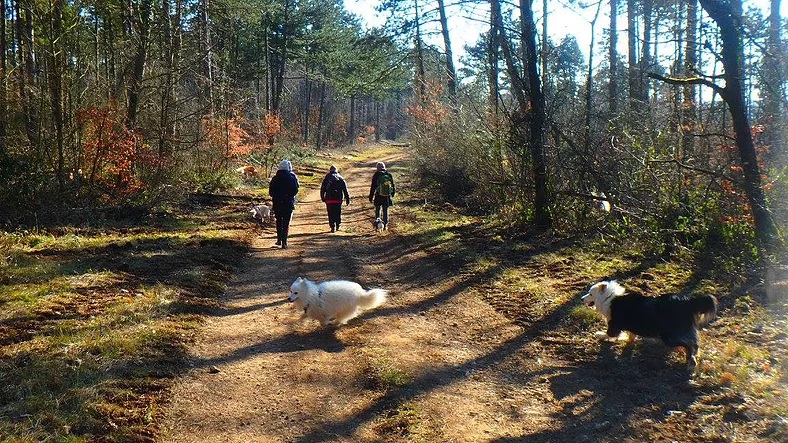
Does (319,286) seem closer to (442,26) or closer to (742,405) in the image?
(742,405)

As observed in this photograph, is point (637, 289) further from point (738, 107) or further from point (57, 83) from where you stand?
point (57, 83)

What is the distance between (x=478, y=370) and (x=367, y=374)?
1.20 m

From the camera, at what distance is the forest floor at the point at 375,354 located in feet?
14.7

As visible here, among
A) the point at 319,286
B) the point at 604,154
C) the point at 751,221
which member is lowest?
the point at 319,286

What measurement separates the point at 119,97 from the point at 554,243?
40.9ft

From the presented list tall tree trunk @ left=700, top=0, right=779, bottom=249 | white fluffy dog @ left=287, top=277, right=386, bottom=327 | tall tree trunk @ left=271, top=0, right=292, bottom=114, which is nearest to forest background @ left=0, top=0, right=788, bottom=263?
tall tree trunk @ left=700, top=0, right=779, bottom=249

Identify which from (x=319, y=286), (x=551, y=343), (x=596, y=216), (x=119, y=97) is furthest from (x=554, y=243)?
(x=119, y=97)

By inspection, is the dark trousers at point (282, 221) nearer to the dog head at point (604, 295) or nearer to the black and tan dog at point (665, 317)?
the dog head at point (604, 295)

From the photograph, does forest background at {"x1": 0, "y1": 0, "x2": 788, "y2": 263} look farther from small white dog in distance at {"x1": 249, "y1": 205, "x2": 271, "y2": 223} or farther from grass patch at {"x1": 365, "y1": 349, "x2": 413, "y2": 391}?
grass patch at {"x1": 365, "y1": 349, "x2": 413, "y2": 391}

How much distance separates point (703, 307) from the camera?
540 cm

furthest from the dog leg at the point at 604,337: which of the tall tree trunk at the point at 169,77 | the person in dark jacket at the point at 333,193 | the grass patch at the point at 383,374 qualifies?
the tall tree trunk at the point at 169,77

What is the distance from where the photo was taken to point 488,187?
15328 millimetres

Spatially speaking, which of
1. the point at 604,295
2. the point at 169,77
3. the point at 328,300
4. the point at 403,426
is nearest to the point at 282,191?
the point at 328,300

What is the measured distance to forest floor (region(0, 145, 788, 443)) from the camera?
4.47m
